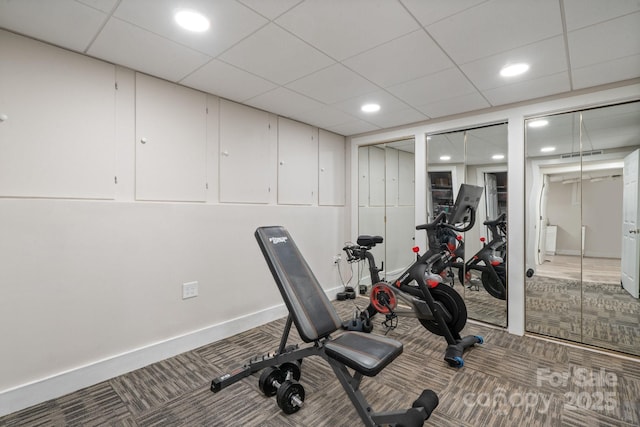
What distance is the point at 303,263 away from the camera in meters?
2.38

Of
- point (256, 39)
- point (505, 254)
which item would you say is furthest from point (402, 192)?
point (256, 39)

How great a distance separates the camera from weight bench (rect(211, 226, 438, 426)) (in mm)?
1680

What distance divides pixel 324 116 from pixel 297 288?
2508 millimetres

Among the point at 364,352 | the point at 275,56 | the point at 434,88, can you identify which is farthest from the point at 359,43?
the point at 364,352

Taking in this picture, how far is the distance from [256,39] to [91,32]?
1.13 m

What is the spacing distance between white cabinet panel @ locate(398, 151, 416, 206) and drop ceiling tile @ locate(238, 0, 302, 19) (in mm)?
2922

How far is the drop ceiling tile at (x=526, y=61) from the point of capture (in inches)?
85.6

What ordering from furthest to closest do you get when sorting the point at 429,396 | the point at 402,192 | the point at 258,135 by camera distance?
the point at 402,192 < the point at 258,135 < the point at 429,396

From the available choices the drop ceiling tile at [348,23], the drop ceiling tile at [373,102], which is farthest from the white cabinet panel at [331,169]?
the drop ceiling tile at [348,23]

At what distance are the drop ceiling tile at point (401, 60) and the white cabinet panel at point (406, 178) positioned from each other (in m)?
1.76

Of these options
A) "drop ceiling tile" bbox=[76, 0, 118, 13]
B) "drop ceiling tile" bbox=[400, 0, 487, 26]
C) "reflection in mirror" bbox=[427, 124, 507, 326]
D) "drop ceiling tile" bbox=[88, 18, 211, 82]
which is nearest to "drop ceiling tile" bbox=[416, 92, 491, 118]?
"reflection in mirror" bbox=[427, 124, 507, 326]

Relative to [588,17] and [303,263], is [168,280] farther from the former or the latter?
[588,17]

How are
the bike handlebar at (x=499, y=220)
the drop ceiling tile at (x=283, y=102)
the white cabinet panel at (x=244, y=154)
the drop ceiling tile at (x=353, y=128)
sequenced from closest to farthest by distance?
the drop ceiling tile at (x=283, y=102)
the white cabinet panel at (x=244, y=154)
the bike handlebar at (x=499, y=220)
the drop ceiling tile at (x=353, y=128)

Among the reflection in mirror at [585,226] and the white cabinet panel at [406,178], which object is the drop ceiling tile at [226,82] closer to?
the white cabinet panel at [406,178]
